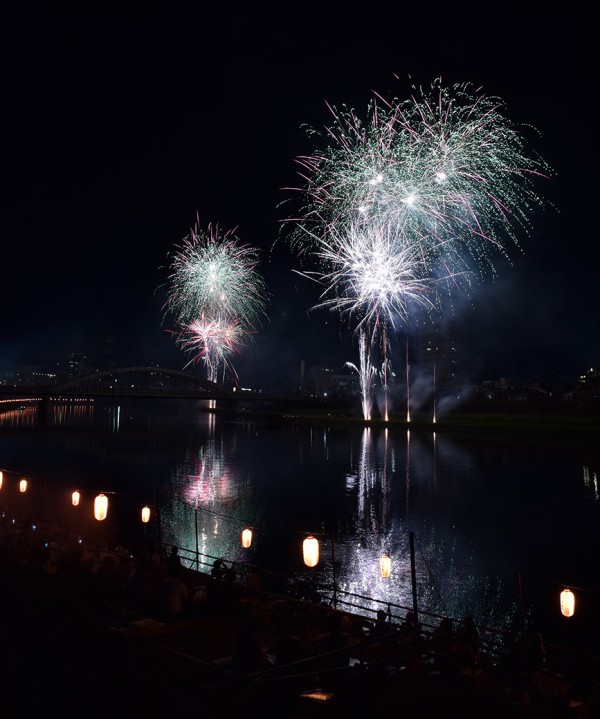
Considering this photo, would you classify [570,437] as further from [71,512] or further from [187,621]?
[187,621]

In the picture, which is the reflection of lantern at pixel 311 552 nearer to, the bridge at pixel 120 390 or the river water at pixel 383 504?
the river water at pixel 383 504

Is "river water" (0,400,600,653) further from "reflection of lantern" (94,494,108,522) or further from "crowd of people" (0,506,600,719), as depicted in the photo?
"crowd of people" (0,506,600,719)

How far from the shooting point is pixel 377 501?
30031mm

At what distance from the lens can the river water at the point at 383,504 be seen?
16.8 meters

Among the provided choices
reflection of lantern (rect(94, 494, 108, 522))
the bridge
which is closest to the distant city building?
the bridge

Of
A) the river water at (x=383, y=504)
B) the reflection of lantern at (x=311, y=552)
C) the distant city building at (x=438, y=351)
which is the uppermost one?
the distant city building at (x=438, y=351)

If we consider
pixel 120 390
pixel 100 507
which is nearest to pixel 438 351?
pixel 120 390

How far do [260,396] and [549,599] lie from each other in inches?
3017

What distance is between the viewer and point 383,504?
29.3 metres

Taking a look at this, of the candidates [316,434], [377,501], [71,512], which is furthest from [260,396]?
[71,512]

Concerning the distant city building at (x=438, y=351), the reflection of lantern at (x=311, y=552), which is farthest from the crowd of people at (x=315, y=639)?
the distant city building at (x=438, y=351)

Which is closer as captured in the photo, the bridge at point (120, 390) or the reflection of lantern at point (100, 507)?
the reflection of lantern at point (100, 507)

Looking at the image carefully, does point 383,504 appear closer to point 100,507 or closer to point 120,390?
point 100,507

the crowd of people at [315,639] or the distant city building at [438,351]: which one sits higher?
the distant city building at [438,351]
